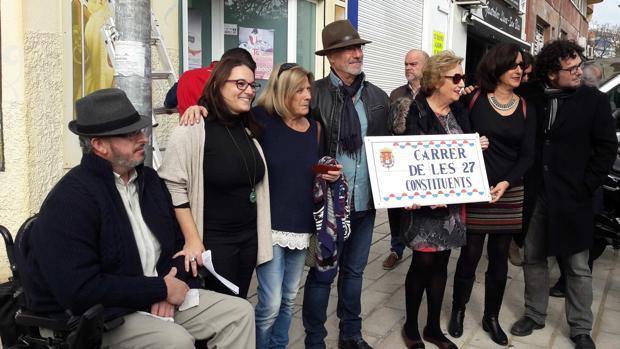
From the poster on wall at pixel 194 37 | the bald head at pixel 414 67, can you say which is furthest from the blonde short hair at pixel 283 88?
the poster on wall at pixel 194 37

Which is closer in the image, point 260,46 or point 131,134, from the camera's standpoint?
point 131,134

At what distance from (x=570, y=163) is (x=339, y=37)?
5.32ft

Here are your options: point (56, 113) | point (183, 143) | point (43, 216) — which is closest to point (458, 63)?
point (183, 143)

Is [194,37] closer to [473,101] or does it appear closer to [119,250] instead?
[473,101]

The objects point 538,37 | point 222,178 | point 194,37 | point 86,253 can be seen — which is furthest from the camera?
point 538,37

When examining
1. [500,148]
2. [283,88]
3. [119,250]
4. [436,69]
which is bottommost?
[119,250]

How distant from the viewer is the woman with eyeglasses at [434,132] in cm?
358

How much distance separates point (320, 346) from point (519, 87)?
214 cm

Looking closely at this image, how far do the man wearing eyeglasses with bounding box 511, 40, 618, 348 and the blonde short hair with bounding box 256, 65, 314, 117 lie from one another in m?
1.67

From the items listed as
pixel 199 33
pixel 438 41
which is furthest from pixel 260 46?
pixel 438 41

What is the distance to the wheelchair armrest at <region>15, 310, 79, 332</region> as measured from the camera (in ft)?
7.55

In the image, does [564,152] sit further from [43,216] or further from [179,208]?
[43,216]

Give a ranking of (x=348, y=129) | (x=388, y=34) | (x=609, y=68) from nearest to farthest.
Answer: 1. (x=348, y=129)
2. (x=609, y=68)
3. (x=388, y=34)

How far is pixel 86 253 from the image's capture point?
2330mm
